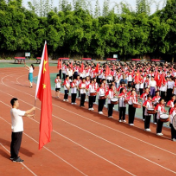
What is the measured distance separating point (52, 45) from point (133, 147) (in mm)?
33775

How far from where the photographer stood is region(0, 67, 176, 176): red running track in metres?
8.01

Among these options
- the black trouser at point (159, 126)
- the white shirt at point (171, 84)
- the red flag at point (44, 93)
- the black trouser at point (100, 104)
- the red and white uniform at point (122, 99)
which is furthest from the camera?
the white shirt at point (171, 84)

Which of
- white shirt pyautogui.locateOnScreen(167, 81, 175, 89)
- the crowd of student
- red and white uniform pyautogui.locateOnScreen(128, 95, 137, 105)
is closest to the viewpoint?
the crowd of student

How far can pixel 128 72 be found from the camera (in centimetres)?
1973

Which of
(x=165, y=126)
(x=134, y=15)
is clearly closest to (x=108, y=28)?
(x=134, y=15)

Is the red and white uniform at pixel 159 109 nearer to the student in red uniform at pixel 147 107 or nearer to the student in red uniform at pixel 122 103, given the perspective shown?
the student in red uniform at pixel 147 107

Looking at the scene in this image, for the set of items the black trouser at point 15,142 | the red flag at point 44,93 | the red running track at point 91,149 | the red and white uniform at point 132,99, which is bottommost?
the red running track at point 91,149

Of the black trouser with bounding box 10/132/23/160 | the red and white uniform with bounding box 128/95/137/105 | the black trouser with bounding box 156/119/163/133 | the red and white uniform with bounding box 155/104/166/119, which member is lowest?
the black trouser with bounding box 156/119/163/133

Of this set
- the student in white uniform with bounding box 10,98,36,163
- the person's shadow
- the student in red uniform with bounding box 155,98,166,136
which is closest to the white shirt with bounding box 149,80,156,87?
the student in red uniform with bounding box 155,98,166,136

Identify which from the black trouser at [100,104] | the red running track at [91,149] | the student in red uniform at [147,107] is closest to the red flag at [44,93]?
the red running track at [91,149]

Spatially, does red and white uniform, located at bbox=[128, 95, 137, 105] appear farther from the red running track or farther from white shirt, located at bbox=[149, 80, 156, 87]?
white shirt, located at bbox=[149, 80, 156, 87]

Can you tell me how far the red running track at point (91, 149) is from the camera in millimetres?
8008

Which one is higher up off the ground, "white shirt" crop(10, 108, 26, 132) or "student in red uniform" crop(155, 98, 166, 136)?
"white shirt" crop(10, 108, 26, 132)

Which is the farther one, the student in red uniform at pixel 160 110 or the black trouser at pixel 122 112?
→ the black trouser at pixel 122 112
